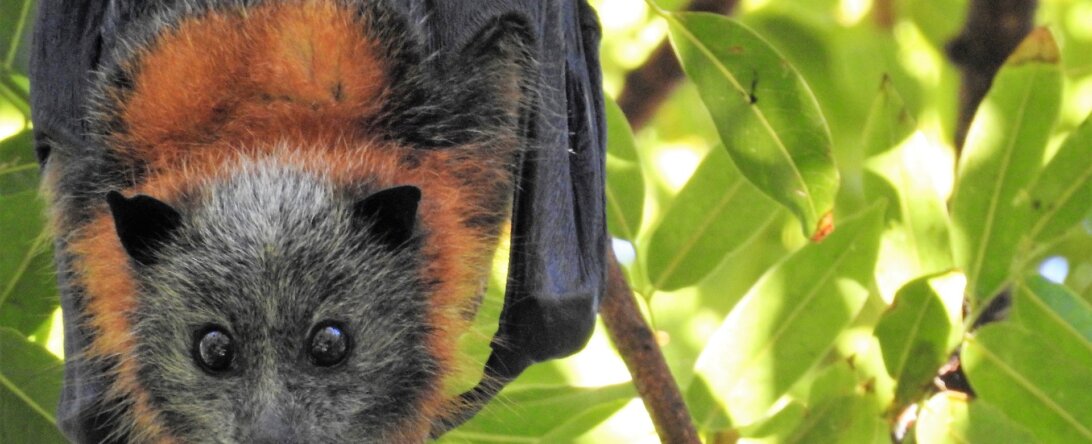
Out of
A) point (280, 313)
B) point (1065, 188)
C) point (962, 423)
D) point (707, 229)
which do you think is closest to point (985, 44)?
point (1065, 188)

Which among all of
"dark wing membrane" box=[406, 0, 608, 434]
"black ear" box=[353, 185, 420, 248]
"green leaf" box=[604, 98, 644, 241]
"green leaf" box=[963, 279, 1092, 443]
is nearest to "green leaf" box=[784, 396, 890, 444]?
"green leaf" box=[963, 279, 1092, 443]

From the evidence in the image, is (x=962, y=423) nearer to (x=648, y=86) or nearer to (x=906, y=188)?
(x=906, y=188)

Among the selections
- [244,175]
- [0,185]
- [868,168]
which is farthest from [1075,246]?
[0,185]

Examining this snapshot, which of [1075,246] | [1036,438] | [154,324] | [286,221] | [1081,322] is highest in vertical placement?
[286,221]

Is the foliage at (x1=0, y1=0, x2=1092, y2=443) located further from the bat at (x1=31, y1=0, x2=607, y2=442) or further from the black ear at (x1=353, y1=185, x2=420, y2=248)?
the black ear at (x1=353, y1=185, x2=420, y2=248)

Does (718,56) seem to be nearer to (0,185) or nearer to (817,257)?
(817,257)
